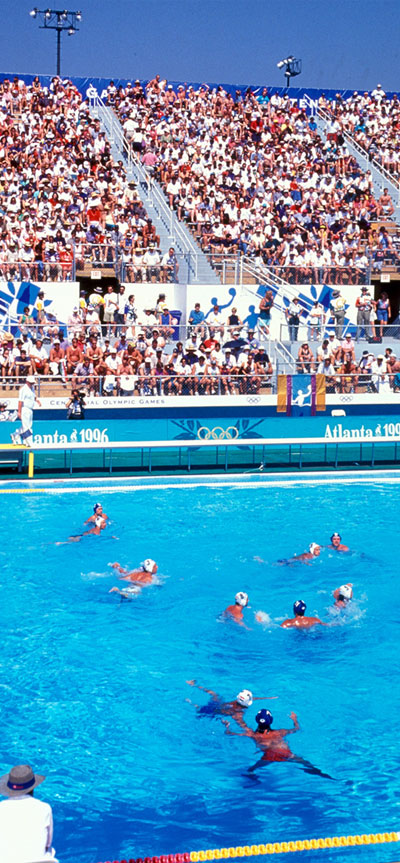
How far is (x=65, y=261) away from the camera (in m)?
25.3

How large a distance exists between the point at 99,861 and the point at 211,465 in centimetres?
1415

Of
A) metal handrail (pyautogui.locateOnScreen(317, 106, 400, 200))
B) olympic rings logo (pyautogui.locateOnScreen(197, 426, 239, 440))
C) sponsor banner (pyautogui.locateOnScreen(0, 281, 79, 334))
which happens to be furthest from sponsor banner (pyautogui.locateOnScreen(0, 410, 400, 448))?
metal handrail (pyautogui.locateOnScreen(317, 106, 400, 200))

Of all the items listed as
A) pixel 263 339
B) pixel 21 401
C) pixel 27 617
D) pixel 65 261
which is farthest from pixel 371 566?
pixel 65 261

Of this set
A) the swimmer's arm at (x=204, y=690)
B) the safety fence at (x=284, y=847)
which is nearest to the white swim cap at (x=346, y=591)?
the swimmer's arm at (x=204, y=690)

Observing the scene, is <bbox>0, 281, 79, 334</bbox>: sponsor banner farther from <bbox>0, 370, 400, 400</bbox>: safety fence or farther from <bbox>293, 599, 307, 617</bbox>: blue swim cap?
<bbox>293, 599, 307, 617</bbox>: blue swim cap

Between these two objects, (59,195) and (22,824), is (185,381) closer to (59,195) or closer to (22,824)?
(59,195)

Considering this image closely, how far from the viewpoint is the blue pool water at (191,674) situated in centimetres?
822

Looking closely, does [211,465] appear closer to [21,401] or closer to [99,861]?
[21,401]

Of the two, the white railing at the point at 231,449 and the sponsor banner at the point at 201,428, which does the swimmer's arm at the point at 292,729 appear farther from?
the sponsor banner at the point at 201,428

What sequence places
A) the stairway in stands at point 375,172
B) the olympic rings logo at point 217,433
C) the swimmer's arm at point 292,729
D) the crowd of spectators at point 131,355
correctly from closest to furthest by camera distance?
the swimmer's arm at point 292,729 → the olympic rings logo at point 217,433 → the crowd of spectators at point 131,355 → the stairway in stands at point 375,172

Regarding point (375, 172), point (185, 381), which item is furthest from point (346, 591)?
point (375, 172)

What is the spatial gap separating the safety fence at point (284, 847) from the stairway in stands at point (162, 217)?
2012 cm

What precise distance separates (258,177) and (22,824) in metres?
27.8

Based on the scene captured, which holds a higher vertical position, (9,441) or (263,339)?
(263,339)
